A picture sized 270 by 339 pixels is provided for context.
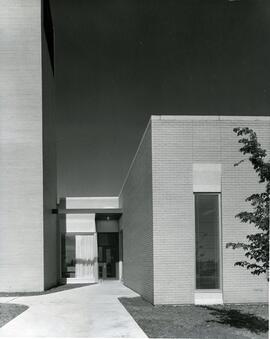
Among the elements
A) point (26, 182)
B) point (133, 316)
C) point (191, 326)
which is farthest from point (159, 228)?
point (26, 182)

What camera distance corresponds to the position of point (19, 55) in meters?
24.6

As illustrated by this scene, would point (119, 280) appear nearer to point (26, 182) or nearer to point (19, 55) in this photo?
point (26, 182)

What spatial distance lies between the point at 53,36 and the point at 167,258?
18718 mm

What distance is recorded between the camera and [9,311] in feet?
52.3

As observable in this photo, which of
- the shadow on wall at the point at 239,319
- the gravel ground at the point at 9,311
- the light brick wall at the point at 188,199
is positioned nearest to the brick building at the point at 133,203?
the light brick wall at the point at 188,199

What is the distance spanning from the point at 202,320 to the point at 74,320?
3.15m

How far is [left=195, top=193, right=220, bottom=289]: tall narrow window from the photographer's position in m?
16.6

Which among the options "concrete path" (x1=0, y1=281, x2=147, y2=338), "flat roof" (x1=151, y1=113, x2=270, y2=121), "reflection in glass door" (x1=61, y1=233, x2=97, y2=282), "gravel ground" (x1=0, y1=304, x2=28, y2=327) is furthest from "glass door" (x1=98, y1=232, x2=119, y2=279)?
"flat roof" (x1=151, y1=113, x2=270, y2=121)

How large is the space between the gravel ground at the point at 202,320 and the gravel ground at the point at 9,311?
3130mm

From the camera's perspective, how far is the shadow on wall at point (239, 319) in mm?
11828

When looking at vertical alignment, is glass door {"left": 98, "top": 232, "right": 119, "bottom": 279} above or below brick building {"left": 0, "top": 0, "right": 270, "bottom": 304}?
below

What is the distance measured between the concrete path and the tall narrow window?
2656 mm

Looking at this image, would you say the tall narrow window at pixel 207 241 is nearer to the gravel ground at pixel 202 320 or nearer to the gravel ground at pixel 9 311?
the gravel ground at pixel 202 320

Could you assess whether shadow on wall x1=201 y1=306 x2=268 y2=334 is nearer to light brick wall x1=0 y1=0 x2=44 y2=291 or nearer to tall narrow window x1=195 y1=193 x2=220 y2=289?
tall narrow window x1=195 y1=193 x2=220 y2=289
